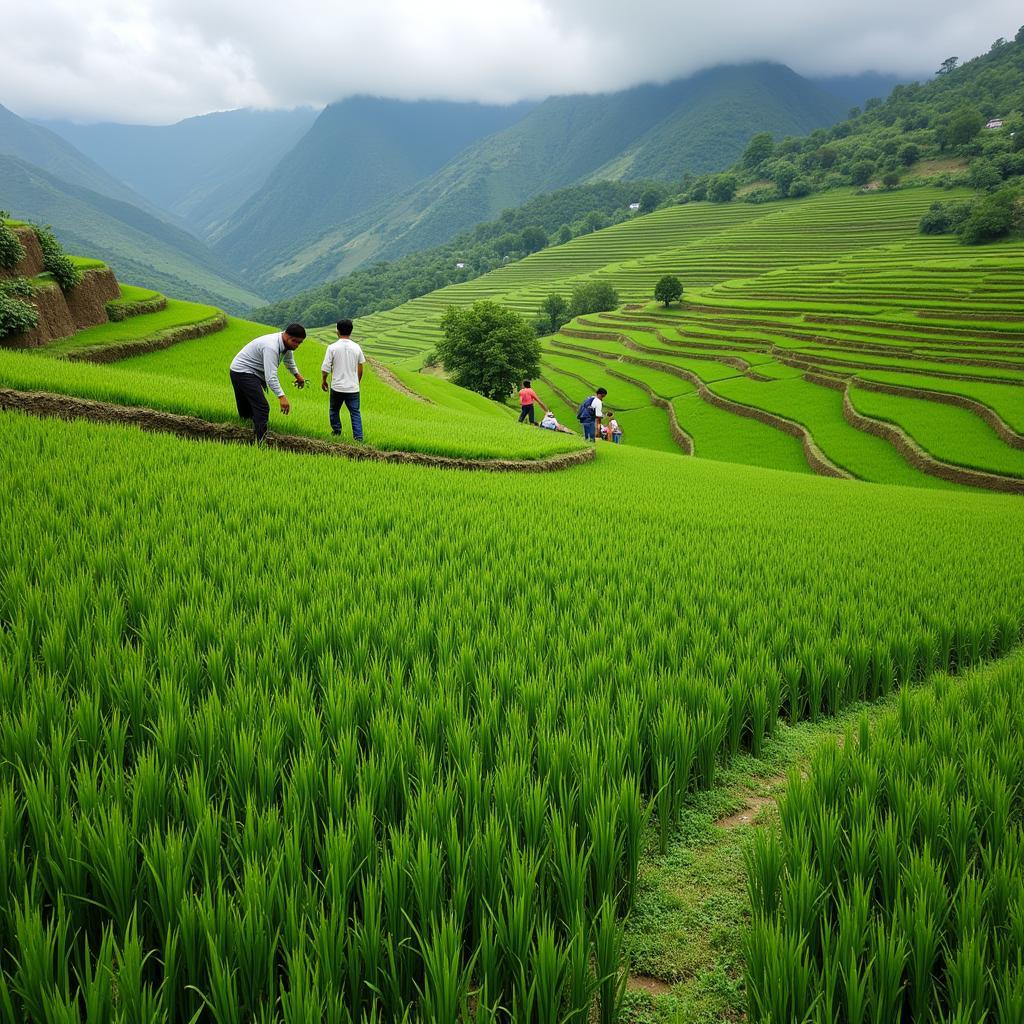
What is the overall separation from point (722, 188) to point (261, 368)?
134 meters

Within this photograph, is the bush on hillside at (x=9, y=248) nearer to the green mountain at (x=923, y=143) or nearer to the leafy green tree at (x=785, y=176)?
the green mountain at (x=923, y=143)

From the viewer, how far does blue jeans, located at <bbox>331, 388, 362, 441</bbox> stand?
29.9 ft

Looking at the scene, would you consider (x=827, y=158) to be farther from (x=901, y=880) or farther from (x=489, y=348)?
(x=901, y=880)

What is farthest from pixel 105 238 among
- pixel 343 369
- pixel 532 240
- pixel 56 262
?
pixel 343 369

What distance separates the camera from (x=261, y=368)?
25.3 feet

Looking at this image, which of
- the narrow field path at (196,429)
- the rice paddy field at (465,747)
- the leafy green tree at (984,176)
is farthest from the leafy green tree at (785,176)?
the rice paddy field at (465,747)

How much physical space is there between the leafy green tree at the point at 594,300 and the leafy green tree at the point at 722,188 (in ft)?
200

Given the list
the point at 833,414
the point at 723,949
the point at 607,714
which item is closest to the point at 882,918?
the point at 723,949

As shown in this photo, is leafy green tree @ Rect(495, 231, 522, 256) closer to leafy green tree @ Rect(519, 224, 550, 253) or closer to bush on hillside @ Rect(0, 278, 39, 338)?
leafy green tree @ Rect(519, 224, 550, 253)

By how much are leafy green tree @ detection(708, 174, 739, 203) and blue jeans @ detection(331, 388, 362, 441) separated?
13234cm

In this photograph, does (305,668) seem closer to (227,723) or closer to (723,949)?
(227,723)

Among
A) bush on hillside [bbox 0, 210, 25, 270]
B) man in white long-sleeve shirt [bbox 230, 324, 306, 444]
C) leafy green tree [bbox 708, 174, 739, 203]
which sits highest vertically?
leafy green tree [bbox 708, 174, 739, 203]

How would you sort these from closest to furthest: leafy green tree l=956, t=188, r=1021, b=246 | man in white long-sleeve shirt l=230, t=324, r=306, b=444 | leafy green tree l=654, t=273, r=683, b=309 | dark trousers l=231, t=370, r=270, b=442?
man in white long-sleeve shirt l=230, t=324, r=306, b=444, dark trousers l=231, t=370, r=270, b=442, leafy green tree l=956, t=188, r=1021, b=246, leafy green tree l=654, t=273, r=683, b=309

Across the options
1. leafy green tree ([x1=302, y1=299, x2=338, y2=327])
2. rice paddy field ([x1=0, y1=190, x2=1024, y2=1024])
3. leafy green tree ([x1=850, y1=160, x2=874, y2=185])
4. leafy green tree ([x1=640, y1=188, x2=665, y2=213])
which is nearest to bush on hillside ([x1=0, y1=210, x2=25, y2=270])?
rice paddy field ([x1=0, y1=190, x2=1024, y2=1024])
